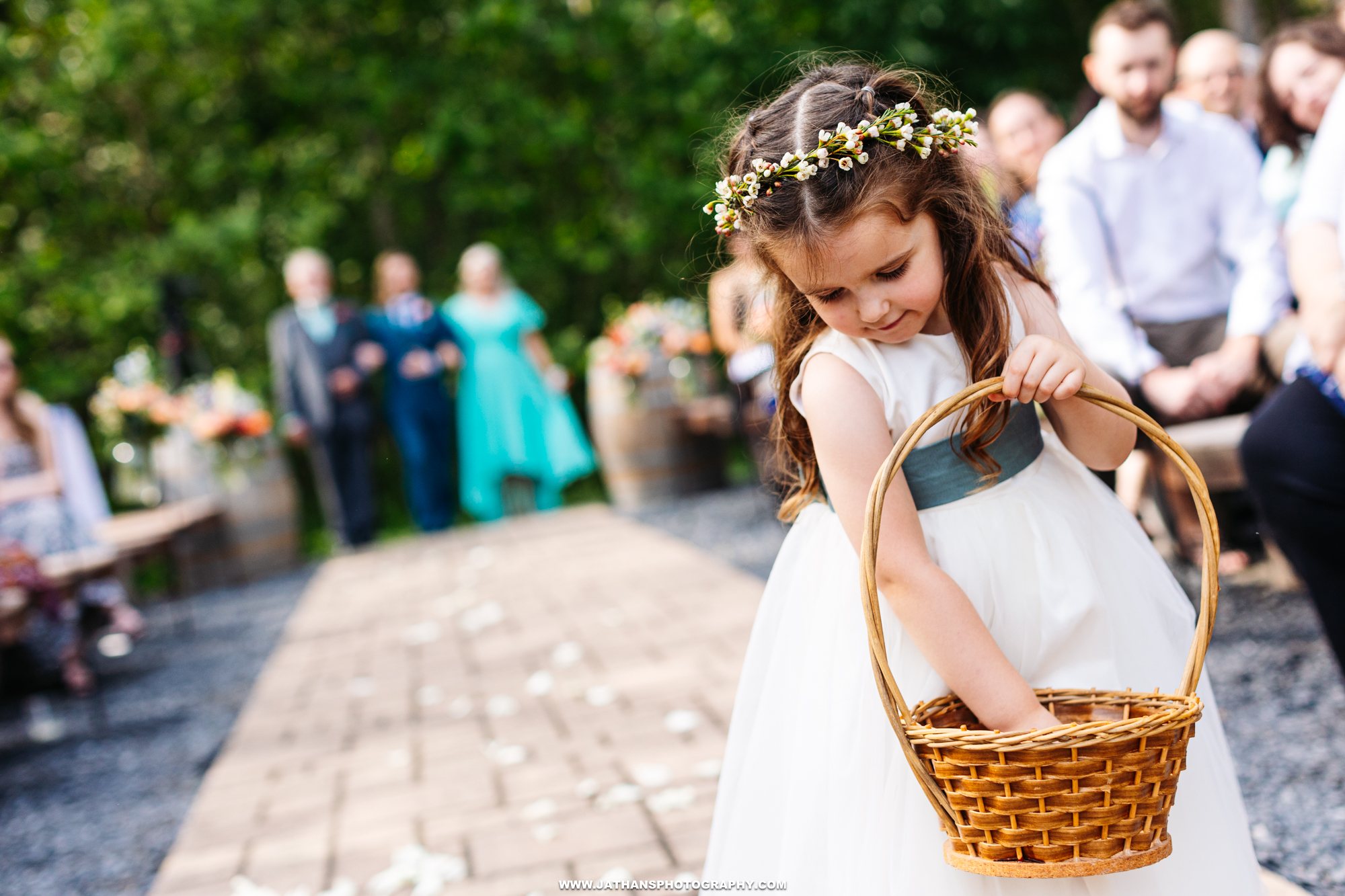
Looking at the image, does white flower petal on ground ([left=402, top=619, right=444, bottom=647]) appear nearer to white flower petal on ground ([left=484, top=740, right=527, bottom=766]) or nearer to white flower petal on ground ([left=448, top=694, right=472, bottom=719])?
white flower petal on ground ([left=448, top=694, right=472, bottom=719])

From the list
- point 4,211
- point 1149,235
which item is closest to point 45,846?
point 1149,235

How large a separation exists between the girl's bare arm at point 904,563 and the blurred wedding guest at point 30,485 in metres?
5.31

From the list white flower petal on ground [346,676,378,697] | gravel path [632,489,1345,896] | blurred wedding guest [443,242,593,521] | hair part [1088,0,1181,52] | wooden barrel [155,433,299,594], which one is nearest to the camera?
gravel path [632,489,1345,896]

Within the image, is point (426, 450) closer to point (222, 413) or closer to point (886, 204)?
point (222, 413)

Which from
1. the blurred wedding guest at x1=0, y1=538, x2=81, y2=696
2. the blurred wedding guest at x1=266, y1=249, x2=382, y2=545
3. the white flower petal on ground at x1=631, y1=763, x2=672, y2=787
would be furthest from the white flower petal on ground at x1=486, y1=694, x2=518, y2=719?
the blurred wedding guest at x1=266, y1=249, x2=382, y2=545

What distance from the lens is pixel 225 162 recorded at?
13297 millimetres

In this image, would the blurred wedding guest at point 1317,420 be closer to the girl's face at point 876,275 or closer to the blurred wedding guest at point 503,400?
the girl's face at point 876,275

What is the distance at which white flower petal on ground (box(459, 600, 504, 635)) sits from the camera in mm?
5258

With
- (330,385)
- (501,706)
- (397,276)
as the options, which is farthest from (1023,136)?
(330,385)

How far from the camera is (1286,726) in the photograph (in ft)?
9.16

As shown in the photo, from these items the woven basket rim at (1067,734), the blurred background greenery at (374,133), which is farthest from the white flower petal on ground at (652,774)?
the blurred background greenery at (374,133)

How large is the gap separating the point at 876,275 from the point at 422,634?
423 centimetres

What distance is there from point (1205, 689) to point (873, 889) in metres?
0.59

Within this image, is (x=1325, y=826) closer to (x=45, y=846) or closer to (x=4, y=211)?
(x=45, y=846)
